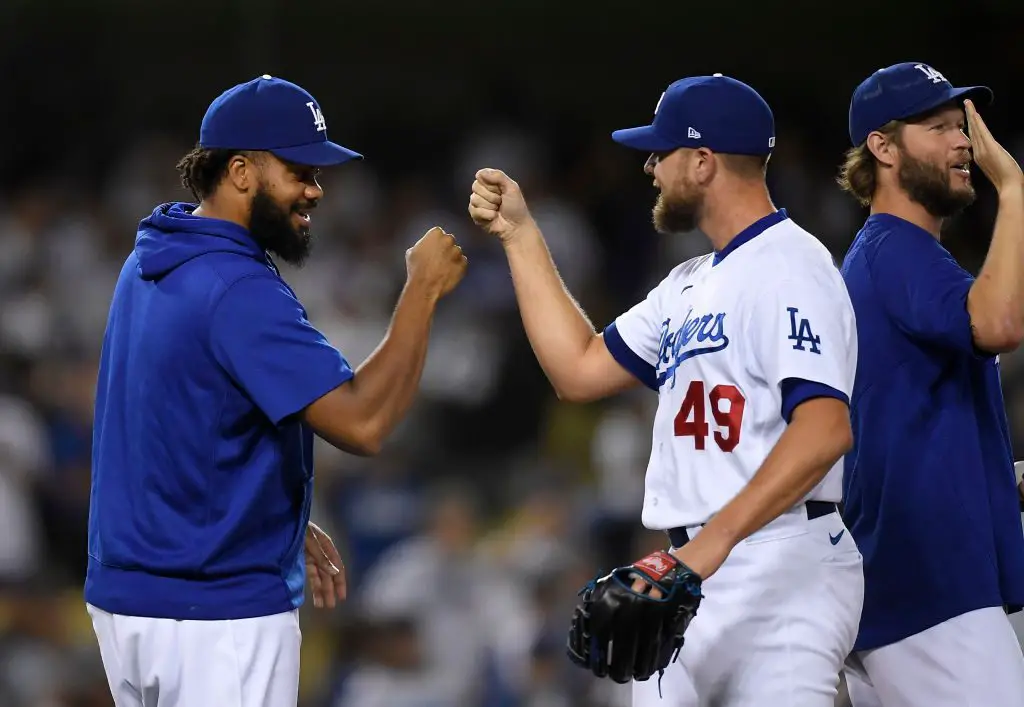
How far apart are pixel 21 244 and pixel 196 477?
5.69m

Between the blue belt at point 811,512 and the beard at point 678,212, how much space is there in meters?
0.69

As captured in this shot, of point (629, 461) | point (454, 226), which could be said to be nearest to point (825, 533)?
point (629, 461)

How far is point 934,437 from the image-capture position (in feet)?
10.6

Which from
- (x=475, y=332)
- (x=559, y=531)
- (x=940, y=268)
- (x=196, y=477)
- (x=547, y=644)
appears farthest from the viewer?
(x=475, y=332)

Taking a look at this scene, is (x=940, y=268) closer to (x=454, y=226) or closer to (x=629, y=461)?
(x=629, y=461)

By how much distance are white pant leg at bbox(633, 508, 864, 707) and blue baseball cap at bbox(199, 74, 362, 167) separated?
1301mm

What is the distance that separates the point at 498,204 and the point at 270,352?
3.09 feet

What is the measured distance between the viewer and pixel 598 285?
841 cm

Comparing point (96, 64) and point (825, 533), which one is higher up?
point (96, 64)

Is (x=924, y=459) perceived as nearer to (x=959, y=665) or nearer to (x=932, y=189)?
(x=959, y=665)

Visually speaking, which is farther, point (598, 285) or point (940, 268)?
point (598, 285)

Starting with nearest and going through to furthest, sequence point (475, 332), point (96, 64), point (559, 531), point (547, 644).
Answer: point (547, 644) < point (559, 531) < point (475, 332) < point (96, 64)

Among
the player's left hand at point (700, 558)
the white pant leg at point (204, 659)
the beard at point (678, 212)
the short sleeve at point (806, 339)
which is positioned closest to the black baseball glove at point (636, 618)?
the player's left hand at point (700, 558)

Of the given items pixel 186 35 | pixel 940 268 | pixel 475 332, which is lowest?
pixel 475 332
